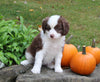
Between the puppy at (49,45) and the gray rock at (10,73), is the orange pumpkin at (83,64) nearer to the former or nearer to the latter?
the puppy at (49,45)

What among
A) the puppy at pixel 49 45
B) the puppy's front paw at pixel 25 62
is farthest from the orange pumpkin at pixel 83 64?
the puppy's front paw at pixel 25 62

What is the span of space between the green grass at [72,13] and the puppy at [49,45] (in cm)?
240

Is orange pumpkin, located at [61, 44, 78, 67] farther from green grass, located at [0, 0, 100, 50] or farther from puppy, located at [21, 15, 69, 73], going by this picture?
green grass, located at [0, 0, 100, 50]

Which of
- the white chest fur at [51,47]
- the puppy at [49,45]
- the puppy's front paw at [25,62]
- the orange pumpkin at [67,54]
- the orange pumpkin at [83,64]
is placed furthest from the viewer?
the orange pumpkin at [67,54]

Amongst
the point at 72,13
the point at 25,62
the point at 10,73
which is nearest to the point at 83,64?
the point at 25,62

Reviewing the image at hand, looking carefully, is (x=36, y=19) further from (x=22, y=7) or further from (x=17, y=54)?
(x=17, y=54)

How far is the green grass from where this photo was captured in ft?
22.1

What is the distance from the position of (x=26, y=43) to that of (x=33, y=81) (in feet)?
4.34

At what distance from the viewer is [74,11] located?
9492mm

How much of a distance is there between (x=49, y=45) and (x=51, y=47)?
0.06m

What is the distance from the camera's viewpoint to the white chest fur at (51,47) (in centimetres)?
335

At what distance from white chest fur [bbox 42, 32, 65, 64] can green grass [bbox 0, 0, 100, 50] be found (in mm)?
2467

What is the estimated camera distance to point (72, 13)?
9.08m

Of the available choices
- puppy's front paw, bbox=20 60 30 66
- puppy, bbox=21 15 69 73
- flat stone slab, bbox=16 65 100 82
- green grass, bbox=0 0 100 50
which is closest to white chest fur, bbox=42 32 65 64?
puppy, bbox=21 15 69 73
